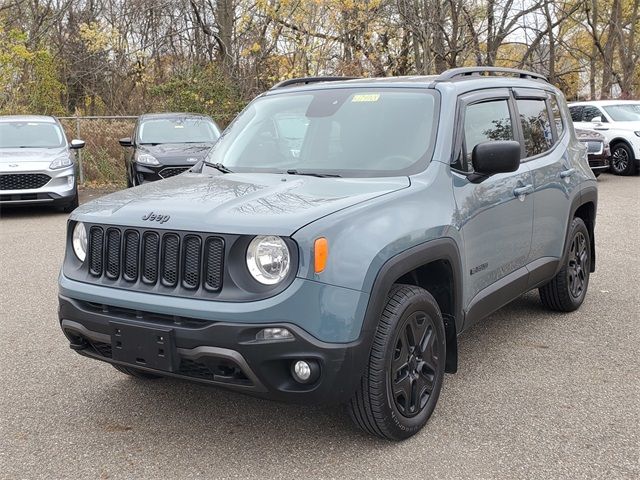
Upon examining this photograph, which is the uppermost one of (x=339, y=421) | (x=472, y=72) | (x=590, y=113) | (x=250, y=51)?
(x=250, y=51)

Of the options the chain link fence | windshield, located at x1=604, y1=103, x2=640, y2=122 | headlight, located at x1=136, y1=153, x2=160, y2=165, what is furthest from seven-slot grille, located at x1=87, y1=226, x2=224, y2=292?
windshield, located at x1=604, y1=103, x2=640, y2=122

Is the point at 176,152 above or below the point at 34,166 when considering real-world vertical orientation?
above

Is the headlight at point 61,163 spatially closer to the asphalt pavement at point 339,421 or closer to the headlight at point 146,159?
the headlight at point 146,159

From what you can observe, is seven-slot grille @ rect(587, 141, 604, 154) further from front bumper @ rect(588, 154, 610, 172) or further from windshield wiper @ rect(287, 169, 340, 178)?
windshield wiper @ rect(287, 169, 340, 178)

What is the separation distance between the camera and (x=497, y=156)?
3.91 metres

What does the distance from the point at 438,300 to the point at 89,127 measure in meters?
15.4

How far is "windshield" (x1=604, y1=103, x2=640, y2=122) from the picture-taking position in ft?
56.7

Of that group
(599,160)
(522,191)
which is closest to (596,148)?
(599,160)

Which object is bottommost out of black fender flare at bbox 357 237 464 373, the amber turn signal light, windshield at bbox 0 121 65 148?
black fender flare at bbox 357 237 464 373

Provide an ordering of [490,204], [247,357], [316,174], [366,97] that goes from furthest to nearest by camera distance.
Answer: [366,97] → [490,204] → [316,174] → [247,357]

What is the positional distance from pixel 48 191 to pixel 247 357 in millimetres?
9715

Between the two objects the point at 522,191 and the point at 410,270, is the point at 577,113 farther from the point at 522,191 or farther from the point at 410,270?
the point at 410,270

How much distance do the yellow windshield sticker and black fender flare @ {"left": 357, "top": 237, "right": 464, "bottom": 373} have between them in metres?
1.13

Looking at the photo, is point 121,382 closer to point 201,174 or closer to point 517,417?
point 201,174
